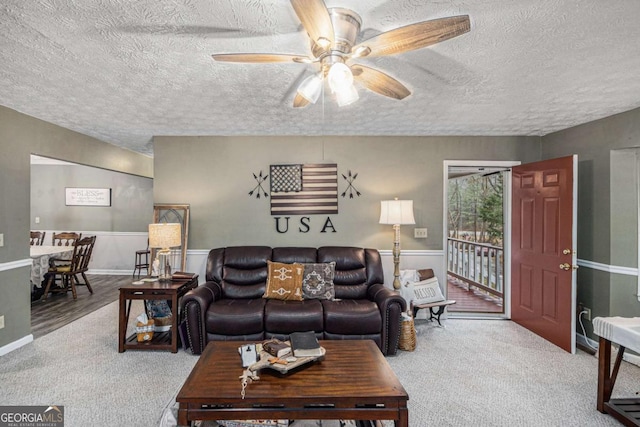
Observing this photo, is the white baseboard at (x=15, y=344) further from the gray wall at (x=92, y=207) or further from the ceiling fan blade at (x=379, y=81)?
the ceiling fan blade at (x=379, y=81)

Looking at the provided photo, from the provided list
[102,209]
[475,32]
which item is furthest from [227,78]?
[102,209]

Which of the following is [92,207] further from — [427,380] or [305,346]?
[427,380]

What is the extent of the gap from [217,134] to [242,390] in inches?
129

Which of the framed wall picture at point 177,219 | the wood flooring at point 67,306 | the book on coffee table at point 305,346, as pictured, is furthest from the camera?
the framed wall picture at point 177,219

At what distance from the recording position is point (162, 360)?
9.84 ft

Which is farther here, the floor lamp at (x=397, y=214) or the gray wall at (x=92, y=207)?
the gray wall at (x=92, y=207)

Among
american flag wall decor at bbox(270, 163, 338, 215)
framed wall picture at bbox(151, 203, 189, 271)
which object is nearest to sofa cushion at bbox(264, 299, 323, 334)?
american flag wall decor at bbox(270, 163, 338, 215)

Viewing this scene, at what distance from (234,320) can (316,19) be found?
8.77ft

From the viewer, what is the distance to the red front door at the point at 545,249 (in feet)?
10.4

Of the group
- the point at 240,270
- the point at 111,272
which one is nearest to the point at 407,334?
the point at 240,270

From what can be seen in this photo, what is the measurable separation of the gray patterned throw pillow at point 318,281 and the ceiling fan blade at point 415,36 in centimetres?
251

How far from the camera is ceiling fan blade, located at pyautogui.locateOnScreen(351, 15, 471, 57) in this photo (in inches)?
48.9

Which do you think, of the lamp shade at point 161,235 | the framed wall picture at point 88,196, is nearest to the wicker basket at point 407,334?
the lamp shade at point 161,235

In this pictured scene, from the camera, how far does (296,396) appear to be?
1655 mm
